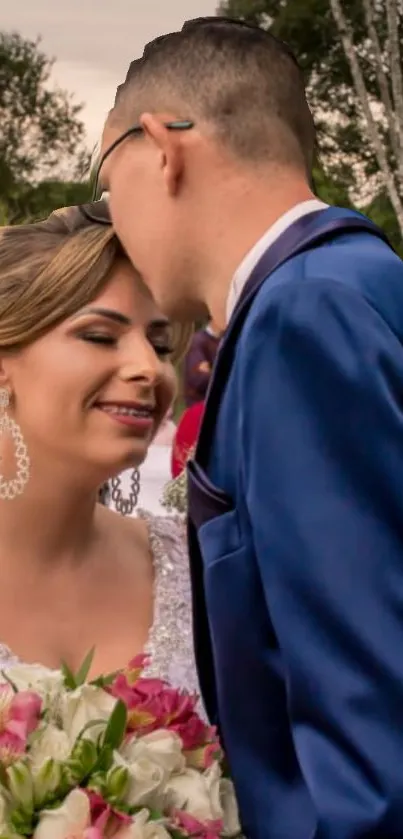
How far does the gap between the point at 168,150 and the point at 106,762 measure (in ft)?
3.41

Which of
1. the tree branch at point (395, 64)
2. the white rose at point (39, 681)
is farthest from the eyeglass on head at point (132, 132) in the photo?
the tree branch at point (395, 64)

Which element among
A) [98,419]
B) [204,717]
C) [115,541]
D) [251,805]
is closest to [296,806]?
[251,805]

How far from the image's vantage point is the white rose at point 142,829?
184 centimetres

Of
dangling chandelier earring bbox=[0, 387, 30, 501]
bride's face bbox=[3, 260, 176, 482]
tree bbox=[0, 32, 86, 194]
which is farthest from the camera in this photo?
tree bbox=[0, 32, 86, 194]

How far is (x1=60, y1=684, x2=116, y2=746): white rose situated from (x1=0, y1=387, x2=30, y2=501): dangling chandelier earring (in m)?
1.02

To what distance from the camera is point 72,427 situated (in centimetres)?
286

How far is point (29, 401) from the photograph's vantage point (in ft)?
9.65

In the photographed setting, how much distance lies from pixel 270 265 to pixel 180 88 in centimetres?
53

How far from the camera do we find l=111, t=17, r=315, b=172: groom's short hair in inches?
82.5

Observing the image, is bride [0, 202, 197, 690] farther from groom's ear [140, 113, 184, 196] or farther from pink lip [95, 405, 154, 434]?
groom's ear [140, 113, 184, 196]

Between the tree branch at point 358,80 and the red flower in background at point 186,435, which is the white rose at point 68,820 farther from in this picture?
the tree branch at point 358,80

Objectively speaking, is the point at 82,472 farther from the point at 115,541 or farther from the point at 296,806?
the point at 296,806

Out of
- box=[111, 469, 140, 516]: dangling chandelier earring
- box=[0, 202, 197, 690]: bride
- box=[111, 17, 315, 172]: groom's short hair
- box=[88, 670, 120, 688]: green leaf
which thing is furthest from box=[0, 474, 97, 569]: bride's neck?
box=[111, 17, 315, 172]: groom's short hair

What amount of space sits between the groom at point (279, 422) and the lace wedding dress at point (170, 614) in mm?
894
